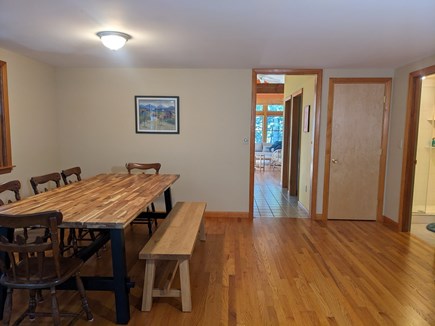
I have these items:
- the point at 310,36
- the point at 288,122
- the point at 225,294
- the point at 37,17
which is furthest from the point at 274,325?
the point at 288,122

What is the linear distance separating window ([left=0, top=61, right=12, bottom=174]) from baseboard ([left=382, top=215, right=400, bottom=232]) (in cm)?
486

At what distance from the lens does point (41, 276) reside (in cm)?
179

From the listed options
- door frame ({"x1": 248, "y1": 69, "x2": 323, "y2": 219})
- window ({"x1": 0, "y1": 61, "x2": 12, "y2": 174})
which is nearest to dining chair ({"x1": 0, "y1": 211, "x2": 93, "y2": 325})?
window ({"x1": 0, "y1": 61, "x2": 12, "y2": 174})

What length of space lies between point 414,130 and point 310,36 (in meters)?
2.06

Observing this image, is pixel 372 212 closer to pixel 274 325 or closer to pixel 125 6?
pixel 274 325

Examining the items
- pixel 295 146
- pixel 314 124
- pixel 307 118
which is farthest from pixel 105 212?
pixel 295 146

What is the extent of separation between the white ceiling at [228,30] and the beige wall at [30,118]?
201 millimetres

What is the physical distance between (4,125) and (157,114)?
187cm

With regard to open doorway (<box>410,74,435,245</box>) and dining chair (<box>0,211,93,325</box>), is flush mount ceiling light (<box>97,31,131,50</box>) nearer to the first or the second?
dining chair (<box>0,211,93,325</box>)

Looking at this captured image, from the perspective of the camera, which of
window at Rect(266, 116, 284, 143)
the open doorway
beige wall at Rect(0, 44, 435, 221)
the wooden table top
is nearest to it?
the wooden table top

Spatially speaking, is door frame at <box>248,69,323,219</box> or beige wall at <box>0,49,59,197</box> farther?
door frame at <box>248,69,323,219</box>

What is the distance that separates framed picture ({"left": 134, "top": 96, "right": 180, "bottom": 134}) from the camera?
176 inches

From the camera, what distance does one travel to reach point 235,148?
4516 mm

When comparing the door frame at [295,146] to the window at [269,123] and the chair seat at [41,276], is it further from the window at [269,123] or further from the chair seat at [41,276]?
the window at [269,123]
